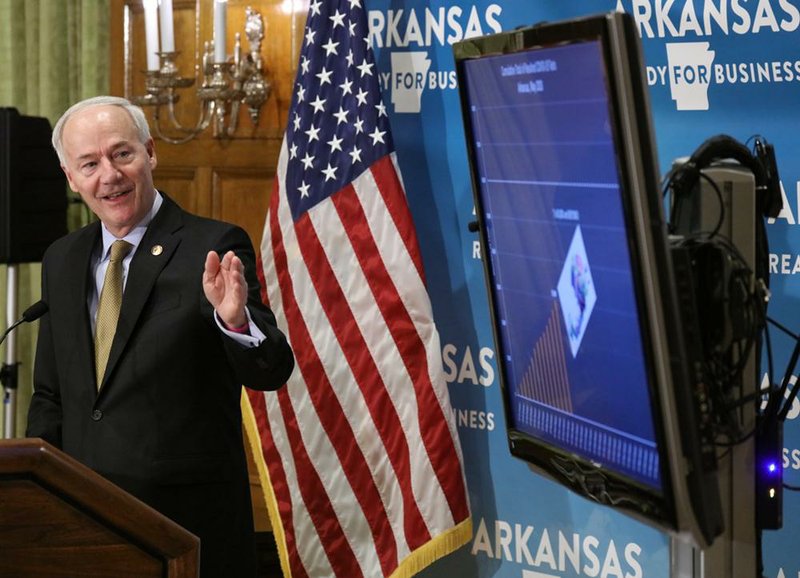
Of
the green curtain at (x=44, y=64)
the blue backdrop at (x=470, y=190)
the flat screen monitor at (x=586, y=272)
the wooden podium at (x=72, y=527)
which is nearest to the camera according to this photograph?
the flat screen monitor at (x=586, y=272)

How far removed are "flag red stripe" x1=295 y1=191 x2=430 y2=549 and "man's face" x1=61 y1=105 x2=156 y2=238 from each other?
0.96 metres

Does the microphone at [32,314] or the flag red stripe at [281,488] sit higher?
the microphone at [32,314]

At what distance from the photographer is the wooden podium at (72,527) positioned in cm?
161

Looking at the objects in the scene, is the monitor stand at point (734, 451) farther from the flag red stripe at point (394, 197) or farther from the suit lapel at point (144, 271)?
the flag red stripe at point (394, 197)

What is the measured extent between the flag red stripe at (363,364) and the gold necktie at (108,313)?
40.0 inches

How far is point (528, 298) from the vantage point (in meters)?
1.87

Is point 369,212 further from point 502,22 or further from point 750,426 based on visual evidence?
point 750,426

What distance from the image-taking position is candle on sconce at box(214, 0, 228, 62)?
13.3ft

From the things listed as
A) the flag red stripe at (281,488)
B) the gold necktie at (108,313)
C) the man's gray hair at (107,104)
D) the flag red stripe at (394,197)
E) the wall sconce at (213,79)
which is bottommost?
the flag red stripe at (281,488)

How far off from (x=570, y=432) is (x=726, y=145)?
0.50m

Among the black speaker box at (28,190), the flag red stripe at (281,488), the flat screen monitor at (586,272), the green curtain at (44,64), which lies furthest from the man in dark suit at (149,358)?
the green curtain at (44,64)

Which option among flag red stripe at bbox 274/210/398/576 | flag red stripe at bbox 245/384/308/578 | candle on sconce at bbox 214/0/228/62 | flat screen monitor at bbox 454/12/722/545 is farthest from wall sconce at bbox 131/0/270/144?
flat screen monitor at bbox 454/12/722/545

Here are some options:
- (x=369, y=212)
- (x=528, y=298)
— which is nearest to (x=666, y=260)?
(x=528, y=298)

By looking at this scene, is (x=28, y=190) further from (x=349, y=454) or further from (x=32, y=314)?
(x=32, y=314)
